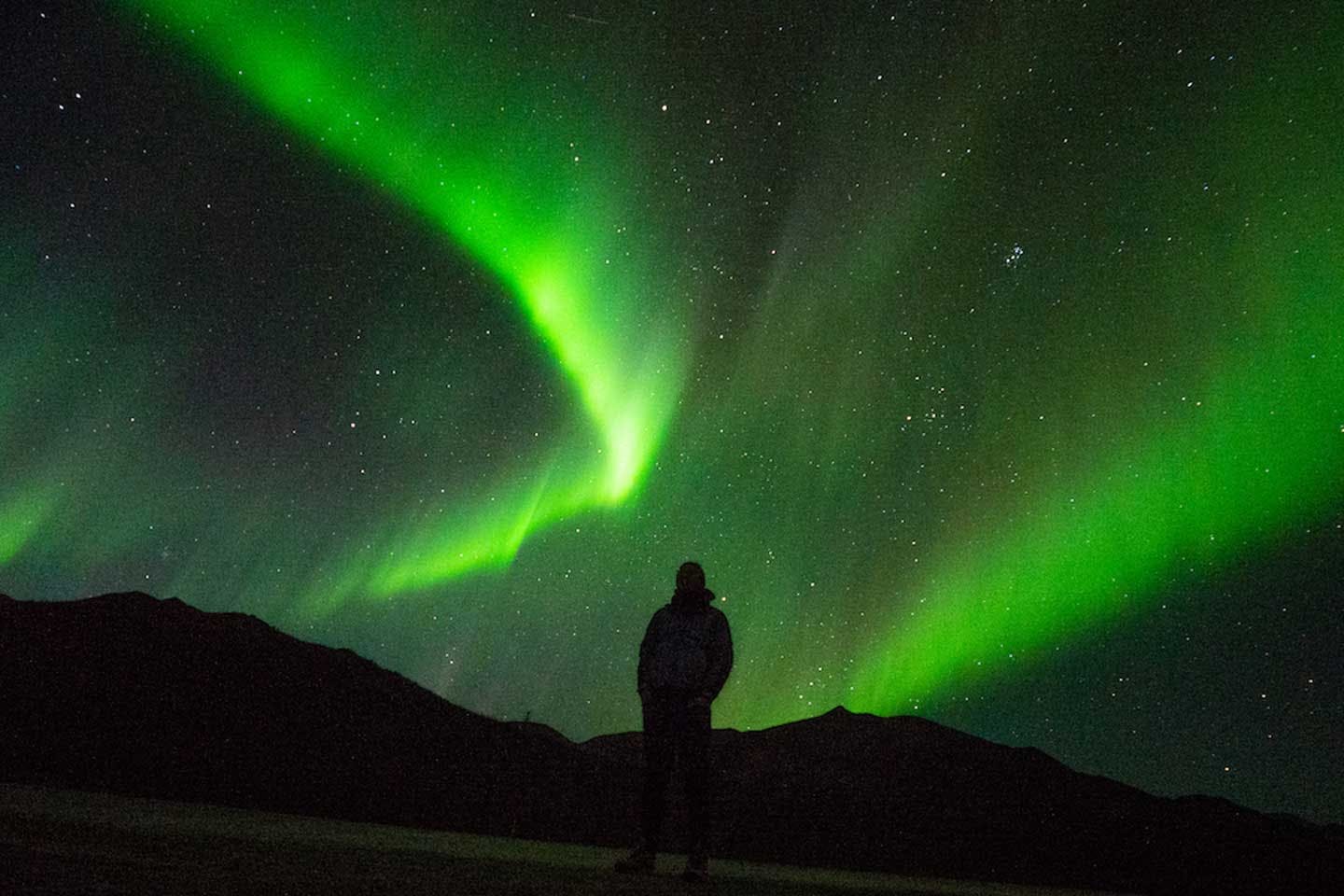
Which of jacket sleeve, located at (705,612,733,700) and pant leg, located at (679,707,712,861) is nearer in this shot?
pant leg, located at (679,707,712,861)

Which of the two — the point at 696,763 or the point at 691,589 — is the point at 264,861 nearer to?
the point at 696,763

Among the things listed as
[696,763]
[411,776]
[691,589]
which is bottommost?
[696,763]

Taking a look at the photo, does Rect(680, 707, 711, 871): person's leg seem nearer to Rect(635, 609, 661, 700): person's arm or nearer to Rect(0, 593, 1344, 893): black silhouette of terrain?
Rect(635, 609, 661, 700): person's arm

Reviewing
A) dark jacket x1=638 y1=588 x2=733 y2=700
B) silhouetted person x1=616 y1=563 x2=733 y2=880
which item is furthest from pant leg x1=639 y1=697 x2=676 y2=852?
dark jacket x1=638 y1=588 x2=733 y2=700

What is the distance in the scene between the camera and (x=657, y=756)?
4.61m

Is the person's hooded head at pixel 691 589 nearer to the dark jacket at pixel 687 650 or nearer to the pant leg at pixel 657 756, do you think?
the dark jacket at pixel 687 650

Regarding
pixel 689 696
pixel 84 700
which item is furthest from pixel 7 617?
pixel 689 696

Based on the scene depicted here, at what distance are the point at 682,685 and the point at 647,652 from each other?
0.29 metres

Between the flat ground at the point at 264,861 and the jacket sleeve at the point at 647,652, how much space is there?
0.89m

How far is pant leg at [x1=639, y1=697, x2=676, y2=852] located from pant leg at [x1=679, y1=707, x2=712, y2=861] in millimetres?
90

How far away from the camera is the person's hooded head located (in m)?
4.76

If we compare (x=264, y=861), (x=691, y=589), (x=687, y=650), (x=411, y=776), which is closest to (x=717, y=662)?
(x=687, y=650)

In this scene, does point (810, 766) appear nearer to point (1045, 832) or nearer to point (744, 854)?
point (1045, 832)

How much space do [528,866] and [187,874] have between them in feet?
4.98
